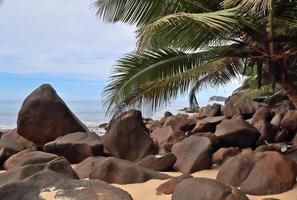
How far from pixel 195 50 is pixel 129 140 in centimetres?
269

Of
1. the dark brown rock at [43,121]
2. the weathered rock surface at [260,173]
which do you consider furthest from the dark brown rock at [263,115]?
the weathered rock surface at [260,173]

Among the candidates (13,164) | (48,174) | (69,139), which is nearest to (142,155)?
(69,139)

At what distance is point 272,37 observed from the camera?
6.13 meters

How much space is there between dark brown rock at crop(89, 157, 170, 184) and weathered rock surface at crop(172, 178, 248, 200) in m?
1.08

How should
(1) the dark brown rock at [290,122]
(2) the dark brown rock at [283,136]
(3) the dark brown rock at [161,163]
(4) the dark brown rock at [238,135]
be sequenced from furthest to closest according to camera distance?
(1) the dark brown rock at [290,122] < (2) the dark brown rock at [283,136] < (4) the dark brown rock at [238,135] < (3) the dark brown rock at [161,163]

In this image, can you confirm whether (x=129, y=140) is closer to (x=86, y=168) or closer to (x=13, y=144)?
(x=86, y=168)

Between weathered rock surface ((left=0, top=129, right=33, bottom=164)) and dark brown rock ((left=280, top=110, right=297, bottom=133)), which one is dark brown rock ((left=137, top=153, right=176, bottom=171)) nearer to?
weathered rock surface ((left=0, top=129, right=33, bottom=164))

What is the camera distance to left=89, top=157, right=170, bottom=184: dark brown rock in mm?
6293

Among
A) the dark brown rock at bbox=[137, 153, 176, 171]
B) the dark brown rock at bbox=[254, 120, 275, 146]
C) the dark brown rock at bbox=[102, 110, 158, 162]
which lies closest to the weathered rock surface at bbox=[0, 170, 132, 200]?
the dark brown rock at bbox=[137, 153, 176, 171]

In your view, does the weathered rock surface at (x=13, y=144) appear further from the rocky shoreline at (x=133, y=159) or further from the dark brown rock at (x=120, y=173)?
the dark brown rock at (x=120, y=173)

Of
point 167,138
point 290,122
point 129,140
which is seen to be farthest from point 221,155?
point 290,122

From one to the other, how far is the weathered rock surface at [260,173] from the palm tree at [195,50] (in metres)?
1.22

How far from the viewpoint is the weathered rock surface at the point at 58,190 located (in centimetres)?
502

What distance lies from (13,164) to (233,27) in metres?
4.62
